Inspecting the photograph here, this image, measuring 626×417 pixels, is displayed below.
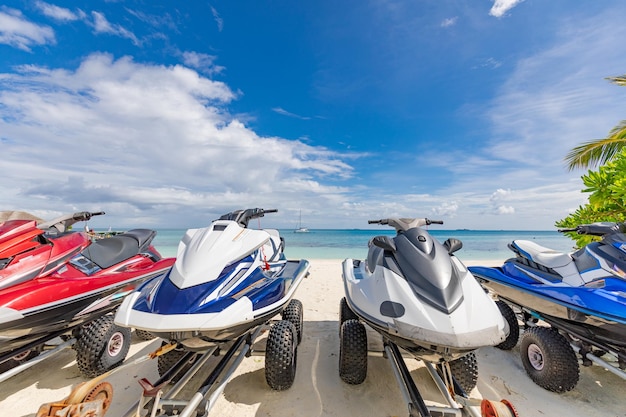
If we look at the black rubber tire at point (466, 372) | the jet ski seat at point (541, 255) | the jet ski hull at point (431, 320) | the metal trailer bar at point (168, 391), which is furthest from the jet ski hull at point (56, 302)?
the jet ski seat at point (541, 255)

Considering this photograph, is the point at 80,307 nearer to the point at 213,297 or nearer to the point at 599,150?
the point at 213,297

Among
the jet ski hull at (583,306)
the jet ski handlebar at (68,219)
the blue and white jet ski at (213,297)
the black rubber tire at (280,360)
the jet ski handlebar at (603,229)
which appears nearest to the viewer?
the blue and white jet ski at (213,297)

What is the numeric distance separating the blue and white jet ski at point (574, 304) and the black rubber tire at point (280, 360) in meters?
2.34

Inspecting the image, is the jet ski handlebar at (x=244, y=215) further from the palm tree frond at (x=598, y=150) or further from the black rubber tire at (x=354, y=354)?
the palm tree frond at (x=598, y=150)

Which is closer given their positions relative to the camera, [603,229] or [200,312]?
[200,312]

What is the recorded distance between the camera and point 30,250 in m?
2.53

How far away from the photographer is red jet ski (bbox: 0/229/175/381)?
7.14 ft

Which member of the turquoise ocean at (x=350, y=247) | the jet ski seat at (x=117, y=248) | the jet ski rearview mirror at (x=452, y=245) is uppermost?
the jet ski rearview mirror at (x=452, y=245)

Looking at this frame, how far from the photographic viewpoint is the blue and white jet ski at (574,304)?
84.9 inches

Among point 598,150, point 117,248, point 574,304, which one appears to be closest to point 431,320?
point 574,304

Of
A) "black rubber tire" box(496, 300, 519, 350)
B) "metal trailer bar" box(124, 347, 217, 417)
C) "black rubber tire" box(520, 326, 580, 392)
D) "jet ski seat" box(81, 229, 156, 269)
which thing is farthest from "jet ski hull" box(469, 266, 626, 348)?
"jet ski seat" box(81, 229, 156, 269)

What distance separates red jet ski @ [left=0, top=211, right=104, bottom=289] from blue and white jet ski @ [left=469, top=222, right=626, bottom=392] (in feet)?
15.4

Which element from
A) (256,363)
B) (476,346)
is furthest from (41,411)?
(476,346)

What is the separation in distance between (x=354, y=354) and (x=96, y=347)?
2417mm
